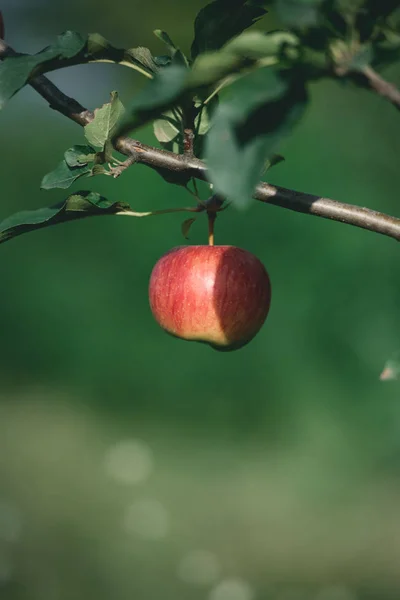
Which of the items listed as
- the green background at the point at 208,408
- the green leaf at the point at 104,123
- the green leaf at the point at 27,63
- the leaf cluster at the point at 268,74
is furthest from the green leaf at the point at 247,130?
the green background at the point at 208,408

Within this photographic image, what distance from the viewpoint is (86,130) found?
109 centimetres

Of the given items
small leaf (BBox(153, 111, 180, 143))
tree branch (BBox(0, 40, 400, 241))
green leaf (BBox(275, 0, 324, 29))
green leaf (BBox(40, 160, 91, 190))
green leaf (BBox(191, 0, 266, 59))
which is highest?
small leaf (BBox(153, 111, 180, 143))

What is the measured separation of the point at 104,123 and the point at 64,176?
102 millimetres

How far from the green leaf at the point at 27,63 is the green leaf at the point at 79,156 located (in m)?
0.20

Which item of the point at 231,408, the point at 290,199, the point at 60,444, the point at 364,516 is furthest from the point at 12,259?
the point at 290,199

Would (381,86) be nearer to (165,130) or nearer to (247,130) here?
(247,130)

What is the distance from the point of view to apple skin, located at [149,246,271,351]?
4.58 ft

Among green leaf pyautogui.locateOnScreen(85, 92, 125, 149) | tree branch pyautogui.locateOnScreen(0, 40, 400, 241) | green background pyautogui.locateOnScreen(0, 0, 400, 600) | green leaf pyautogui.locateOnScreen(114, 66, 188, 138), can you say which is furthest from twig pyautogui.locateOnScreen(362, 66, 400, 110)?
green background pyautogui.locateOnScreen(0, 0, 400, 600)

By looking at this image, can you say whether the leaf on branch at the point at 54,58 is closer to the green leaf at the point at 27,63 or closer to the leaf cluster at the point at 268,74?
the green leaf at the point at 27,63

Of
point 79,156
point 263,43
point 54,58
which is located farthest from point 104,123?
point 263,43

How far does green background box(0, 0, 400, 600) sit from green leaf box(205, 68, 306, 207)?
2.45 meters

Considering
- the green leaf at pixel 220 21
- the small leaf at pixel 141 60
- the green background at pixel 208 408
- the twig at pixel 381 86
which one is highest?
the green background at pixel 208 408

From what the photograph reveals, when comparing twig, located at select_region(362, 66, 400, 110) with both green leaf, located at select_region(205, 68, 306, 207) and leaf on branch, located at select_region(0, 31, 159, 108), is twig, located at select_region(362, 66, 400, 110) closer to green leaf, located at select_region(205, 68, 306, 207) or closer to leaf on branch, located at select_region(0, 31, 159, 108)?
green leaf, located at select_region(205, 68, 306, 207)

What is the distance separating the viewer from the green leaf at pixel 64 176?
1.12 m
